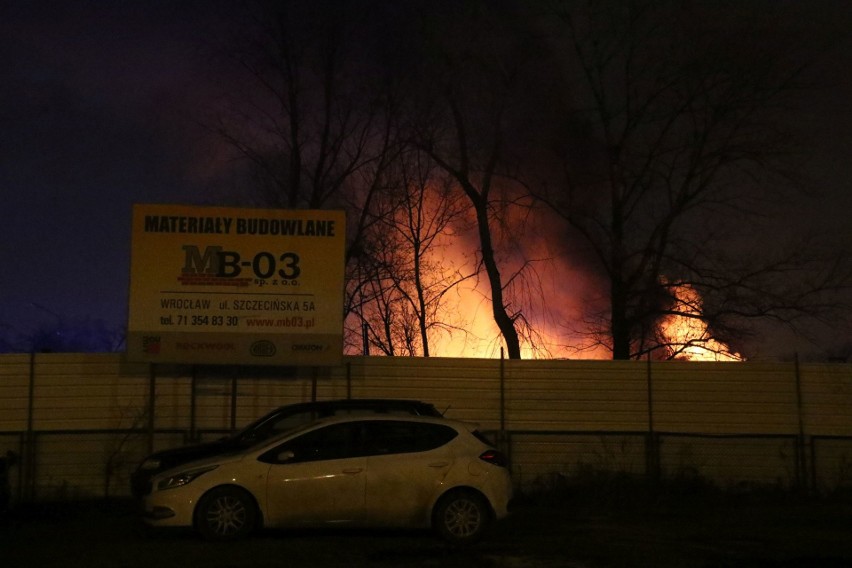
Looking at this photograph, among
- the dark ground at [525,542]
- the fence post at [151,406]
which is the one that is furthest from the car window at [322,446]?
the fence post at [151,406]

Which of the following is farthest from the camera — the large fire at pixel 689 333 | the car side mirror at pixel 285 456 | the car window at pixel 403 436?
the large fire at pixel 689 333

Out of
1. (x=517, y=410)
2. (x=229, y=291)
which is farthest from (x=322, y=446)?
(x=517, y=410)

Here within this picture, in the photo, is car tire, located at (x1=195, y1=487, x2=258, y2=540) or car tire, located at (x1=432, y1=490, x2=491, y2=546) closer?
car tire, located at (x1=195, y1=487, x2=258, y2=540)

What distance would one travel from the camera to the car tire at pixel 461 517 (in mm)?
11266

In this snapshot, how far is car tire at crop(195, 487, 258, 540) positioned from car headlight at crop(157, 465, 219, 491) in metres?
0.25

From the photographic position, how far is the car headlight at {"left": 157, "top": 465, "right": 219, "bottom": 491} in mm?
11031

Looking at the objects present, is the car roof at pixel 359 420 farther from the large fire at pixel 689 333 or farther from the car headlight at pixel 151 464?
the large fire at pixel 689 333

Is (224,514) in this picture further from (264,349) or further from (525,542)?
(264,349)

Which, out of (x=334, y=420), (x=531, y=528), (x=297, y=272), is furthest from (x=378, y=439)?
(x=297, y=272)

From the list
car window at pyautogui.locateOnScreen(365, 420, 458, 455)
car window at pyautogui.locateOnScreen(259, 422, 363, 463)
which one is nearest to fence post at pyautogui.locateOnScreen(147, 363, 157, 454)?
car window at pyautogui.locateOnScreen(259, 422, 363, 463)

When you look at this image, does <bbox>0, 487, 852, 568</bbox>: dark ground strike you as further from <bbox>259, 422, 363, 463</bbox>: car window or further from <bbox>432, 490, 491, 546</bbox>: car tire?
<bbox>259, 422, 363, 463</bbox>: car window

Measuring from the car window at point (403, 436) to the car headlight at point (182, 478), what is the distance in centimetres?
185

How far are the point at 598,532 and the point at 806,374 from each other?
7.68m

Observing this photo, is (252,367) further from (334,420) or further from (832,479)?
(832,479)
